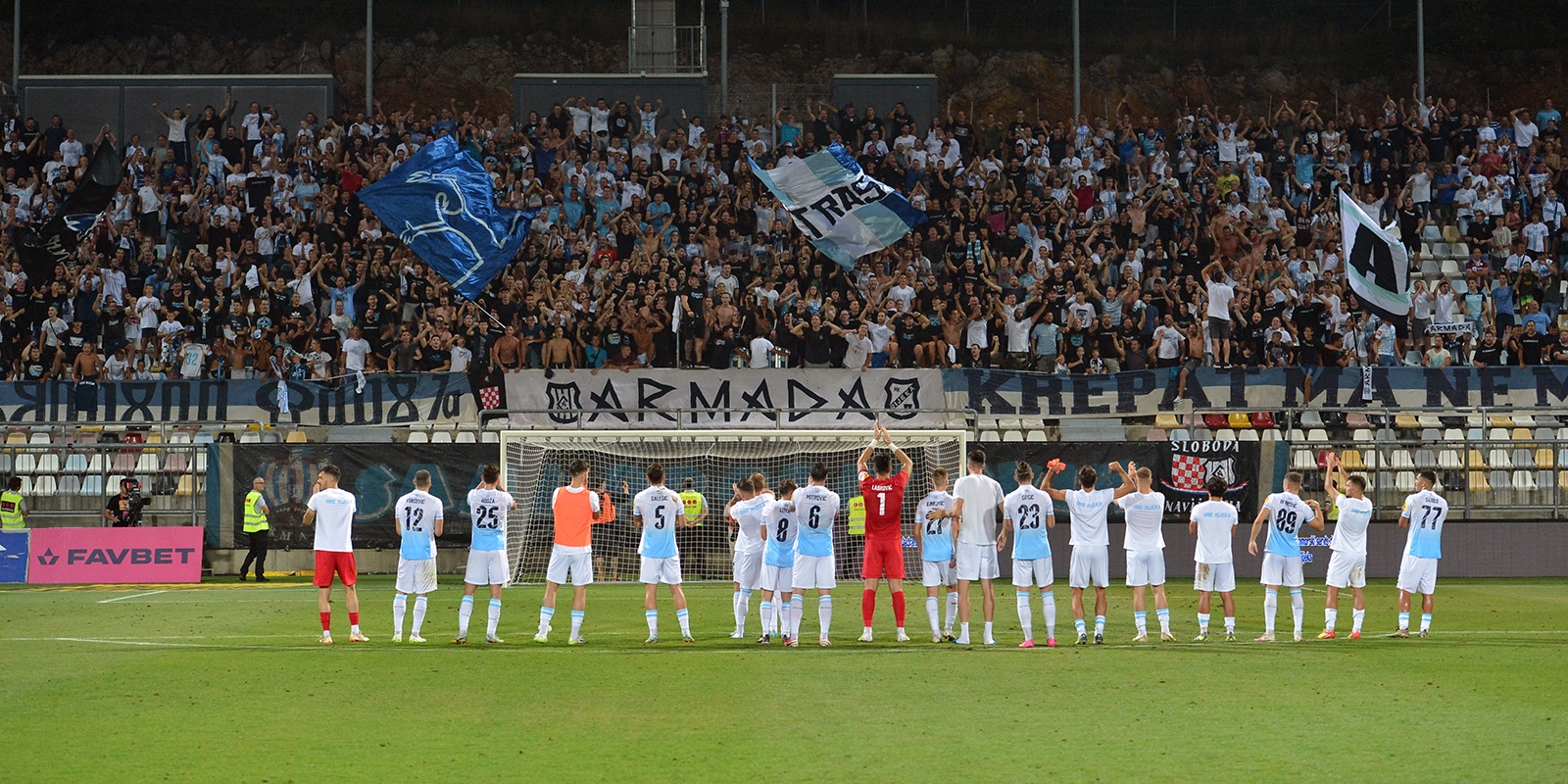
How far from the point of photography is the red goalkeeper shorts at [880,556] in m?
17.1

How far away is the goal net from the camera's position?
25.9m

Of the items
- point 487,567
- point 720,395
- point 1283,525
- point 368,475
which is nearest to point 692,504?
point 720,395

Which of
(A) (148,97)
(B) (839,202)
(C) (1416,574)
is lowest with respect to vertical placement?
(C) (1416,574)

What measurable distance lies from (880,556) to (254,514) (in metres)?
14.0

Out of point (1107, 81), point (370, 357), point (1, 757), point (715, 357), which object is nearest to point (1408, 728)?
point (1, 757)

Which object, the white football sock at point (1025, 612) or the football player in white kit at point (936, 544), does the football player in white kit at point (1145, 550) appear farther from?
the football player in white kit at point (936, 544)

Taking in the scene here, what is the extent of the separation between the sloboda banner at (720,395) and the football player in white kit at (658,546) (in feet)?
34.3

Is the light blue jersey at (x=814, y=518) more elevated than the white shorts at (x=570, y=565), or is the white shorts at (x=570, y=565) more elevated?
the light blue jersey at (x=814, y=518)

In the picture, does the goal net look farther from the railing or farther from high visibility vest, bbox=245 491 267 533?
the railing

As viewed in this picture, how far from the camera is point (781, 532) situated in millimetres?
17219

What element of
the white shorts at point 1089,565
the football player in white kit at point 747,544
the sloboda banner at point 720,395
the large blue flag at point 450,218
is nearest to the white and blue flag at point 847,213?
the sloboda banner at point 720,395

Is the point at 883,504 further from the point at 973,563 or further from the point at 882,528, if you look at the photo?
the point at 973,563

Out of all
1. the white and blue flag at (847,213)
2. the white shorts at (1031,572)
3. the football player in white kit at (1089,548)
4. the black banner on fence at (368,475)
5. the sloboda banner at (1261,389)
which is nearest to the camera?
the white shorts at (1031,572)

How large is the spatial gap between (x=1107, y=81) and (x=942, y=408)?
2515 cm
